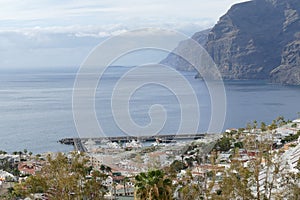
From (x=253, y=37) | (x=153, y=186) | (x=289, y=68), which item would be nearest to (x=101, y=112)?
(x=153, y=186)

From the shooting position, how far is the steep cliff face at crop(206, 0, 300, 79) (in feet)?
320

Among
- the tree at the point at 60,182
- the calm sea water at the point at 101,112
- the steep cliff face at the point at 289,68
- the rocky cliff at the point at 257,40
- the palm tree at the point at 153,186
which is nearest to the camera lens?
the palm tree at the point at 153,186

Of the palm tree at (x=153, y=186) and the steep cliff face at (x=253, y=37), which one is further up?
the steep cliff face at (x=253, y=37)

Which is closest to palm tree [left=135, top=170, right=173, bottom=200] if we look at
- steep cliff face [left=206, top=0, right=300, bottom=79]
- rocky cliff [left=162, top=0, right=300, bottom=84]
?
rocky cliff [left=162, top=0, right=300, bottom=84]

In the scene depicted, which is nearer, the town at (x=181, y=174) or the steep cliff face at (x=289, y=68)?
the town at (x=181, y=174)

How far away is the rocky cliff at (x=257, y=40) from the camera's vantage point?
95625 millimetres

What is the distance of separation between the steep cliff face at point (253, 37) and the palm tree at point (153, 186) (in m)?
89.0

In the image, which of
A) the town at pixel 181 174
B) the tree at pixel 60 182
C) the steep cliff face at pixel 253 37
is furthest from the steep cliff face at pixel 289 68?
the tree at pixel 60 182

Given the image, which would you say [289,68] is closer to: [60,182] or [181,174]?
[181,174]

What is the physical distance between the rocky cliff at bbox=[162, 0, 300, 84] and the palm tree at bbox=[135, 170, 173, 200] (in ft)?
274

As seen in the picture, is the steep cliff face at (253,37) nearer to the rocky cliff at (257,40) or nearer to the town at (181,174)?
the rocky cliff at (257,40)

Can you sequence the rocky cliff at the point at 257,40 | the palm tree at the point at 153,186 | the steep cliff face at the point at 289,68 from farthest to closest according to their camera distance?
the rocky cliff at the point at 257,40
the steep cliff face at the point at 289,68
the palm tree at the point at 153,186

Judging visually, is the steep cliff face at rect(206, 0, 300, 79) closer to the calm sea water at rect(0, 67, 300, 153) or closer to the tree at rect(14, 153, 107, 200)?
the calm sea water at rect(0, 67, 300, 153)

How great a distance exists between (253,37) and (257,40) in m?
1.25
